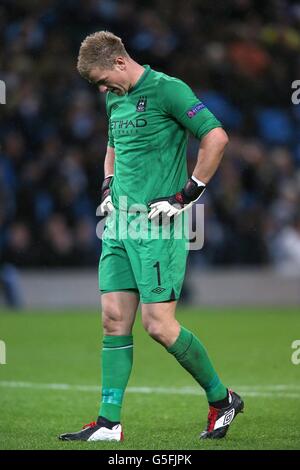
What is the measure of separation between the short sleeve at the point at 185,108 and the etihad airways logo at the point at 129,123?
0.15 metres

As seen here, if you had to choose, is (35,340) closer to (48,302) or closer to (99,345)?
(99,345)

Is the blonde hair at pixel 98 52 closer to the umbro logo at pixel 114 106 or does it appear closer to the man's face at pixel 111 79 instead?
the man's face at pixel 111 79

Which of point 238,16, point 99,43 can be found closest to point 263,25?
point 238,16

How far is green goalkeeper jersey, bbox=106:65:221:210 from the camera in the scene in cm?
632

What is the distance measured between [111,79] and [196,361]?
5.55 ft

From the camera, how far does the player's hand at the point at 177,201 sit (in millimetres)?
6277

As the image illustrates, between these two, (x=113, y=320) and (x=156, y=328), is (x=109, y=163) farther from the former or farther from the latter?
(x=156, y=328)

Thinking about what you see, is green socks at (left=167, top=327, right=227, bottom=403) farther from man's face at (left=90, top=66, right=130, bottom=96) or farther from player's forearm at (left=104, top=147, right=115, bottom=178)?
man's face at (left=90, top=66, right=130, bottom=96)

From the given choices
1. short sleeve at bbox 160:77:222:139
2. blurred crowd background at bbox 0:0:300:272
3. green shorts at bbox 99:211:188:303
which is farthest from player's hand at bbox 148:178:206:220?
blurred crowd background at bbox 0:0:300:272

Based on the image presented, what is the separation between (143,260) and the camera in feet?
20.8

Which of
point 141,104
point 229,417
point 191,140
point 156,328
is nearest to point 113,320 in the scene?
point 156,328

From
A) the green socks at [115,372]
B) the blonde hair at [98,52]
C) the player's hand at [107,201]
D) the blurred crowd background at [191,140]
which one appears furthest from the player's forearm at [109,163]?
the blurred crowd background at [191,140]

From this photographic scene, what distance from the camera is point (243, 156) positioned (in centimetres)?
1745

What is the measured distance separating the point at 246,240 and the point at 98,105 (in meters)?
3.24
